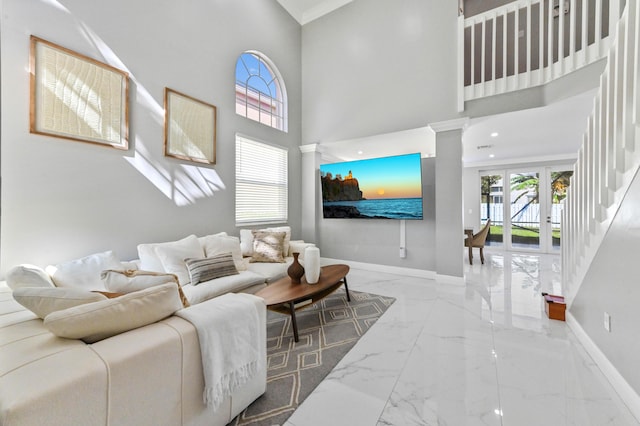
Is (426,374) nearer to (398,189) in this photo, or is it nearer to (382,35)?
(398,189)

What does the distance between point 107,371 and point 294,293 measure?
1564 mm

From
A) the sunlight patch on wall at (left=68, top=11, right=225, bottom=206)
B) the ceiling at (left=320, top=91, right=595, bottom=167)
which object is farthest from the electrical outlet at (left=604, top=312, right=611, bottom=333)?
the sunlight patch on wall at (left=68, top=11, right=225, bottom=206)

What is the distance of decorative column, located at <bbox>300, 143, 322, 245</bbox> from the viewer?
506cm

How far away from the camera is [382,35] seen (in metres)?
→ 4.32

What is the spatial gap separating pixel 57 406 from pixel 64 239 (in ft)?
7.52

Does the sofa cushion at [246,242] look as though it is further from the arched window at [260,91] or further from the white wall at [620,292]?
the white wall at [620,292]

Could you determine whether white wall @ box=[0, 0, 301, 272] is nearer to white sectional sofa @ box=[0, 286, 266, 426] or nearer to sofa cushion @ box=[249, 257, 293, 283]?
sofa cushion @ box=[249, 257, 293, 283]

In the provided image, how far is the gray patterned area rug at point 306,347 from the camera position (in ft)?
4.90

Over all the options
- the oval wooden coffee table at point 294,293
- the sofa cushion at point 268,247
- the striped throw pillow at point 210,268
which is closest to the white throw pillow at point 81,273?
the striped throw pillow at point 210,268

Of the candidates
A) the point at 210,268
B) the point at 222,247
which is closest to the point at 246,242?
the point at 222,247

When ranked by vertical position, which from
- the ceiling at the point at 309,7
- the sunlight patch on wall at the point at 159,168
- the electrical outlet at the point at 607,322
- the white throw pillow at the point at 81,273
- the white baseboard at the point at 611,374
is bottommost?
the white baseboard at the point at 611,374

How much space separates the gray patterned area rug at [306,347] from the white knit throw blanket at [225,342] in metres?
0.30

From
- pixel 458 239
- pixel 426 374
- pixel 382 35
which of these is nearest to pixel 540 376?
pixel 426 374

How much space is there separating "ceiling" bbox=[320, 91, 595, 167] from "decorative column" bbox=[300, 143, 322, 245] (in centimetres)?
29
